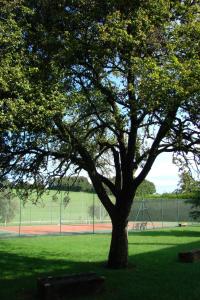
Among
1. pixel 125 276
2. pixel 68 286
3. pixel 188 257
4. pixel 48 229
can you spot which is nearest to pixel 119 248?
pixel 125 276

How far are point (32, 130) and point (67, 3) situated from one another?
139 inches

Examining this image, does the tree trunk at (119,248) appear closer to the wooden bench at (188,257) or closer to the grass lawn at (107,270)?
the grass lawn at (107,270)

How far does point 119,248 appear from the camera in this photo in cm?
1616

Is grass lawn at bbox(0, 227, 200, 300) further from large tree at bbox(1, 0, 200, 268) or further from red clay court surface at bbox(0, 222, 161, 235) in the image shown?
red clay court surface at bbox(0, 222, 161, 235)

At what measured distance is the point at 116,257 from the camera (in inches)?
632

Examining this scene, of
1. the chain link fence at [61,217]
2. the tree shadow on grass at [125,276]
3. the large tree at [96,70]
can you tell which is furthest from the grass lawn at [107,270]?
the chain link fence at [61,217]

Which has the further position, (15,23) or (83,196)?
(83,196)

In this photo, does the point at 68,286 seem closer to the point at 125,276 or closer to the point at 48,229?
the point at 125,276

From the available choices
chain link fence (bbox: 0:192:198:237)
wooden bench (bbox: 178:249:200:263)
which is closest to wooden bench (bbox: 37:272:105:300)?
wooden bench (bbox: 178:249:200:263)

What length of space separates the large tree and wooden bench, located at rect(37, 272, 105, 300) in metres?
3.34

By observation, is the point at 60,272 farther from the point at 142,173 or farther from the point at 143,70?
the point at 143,70

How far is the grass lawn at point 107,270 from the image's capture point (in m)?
11.7

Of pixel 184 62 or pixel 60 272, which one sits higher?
pixel 184 62

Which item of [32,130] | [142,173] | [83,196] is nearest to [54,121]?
[32,130]
